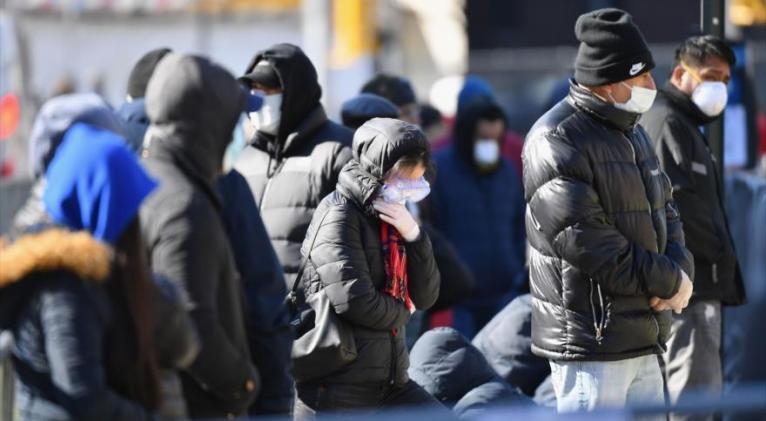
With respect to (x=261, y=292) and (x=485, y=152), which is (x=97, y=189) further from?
(x=485, y=152)

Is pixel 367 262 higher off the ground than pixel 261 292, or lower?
lower

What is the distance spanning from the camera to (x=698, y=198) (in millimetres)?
6844

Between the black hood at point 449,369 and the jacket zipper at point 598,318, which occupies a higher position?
the jacket zipper at point 598,318

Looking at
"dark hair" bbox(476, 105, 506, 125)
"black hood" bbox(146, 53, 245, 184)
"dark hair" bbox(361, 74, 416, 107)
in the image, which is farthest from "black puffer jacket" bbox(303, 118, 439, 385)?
"dark hair" bbox(476, 105, 506, 125)

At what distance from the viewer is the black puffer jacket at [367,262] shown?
552cm

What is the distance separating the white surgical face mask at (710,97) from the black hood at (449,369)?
154 centimetres

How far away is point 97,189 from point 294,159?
7.80 ft

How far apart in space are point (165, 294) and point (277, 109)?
2.41 metres

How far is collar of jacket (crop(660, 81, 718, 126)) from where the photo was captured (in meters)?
6.97

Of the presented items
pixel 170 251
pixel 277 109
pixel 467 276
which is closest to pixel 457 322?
pixel 467 276

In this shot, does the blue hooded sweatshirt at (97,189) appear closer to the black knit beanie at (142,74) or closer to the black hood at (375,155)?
the black hood at (375,155)

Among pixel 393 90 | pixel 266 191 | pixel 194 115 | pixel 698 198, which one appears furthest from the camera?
pixel 393 90

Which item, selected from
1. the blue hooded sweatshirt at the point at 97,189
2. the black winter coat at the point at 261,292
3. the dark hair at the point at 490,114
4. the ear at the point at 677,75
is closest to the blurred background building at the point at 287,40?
the dark hair at the point at 490,114

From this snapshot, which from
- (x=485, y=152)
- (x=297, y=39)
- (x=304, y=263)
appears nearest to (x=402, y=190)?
(x=304, y=263)
